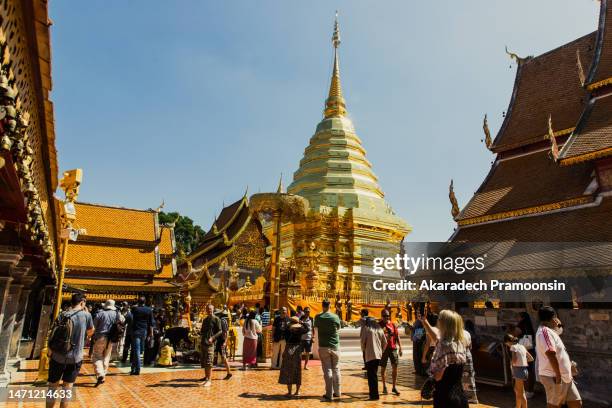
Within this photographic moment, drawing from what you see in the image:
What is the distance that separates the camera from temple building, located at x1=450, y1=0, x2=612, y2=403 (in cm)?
815

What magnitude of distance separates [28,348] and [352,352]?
9665 millimetres

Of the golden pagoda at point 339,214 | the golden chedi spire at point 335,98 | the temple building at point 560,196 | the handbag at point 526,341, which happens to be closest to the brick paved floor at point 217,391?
the handbag at point 526,341

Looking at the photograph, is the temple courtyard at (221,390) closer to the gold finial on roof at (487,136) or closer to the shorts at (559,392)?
the shorts at (559,392)

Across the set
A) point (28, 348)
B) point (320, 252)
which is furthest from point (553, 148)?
point (320, 252)

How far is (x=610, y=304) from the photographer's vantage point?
7.90 meters

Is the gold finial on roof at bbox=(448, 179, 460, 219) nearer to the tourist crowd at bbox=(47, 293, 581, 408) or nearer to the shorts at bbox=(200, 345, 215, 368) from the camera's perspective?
the tourist crowd at bbox=(47, 293, 581, 408)

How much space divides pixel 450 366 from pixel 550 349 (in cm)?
142

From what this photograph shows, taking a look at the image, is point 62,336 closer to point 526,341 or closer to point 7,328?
point 7,328

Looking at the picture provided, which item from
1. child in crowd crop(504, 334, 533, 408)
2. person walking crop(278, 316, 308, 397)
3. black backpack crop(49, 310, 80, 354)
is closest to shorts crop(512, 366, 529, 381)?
child in crowd crop(504, 334, 533, 408)

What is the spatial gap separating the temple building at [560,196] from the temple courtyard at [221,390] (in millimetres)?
1689

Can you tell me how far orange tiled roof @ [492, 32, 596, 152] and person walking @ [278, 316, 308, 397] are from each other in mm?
9555

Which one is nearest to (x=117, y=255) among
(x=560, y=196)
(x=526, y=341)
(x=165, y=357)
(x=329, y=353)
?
(x=165, y=357)

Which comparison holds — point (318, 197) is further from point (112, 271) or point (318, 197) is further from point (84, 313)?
point (84, 313)

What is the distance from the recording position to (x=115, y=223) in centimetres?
2427
